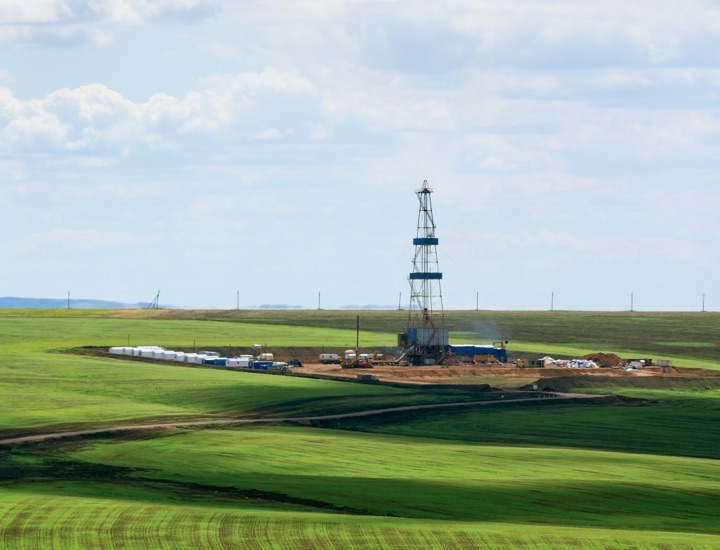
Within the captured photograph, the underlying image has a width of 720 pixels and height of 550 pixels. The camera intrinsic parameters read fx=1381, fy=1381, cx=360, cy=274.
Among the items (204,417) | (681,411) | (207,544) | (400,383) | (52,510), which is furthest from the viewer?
(400,383)

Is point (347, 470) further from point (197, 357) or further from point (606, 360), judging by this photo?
point (606, 360)

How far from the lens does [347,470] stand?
302ft

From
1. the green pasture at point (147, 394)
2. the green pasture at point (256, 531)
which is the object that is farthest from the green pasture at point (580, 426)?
the green pasture at point (256, 531)

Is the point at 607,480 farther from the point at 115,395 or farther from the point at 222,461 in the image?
the point at 115,395

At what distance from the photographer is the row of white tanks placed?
17850 centimetres

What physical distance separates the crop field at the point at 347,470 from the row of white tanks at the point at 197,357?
27874 mm

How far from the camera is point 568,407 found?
5374 inches

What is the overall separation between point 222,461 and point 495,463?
19.1 meters

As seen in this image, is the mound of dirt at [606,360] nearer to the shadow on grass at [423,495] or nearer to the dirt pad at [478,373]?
the dirt pad at [478,373]


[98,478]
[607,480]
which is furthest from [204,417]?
[607,480]

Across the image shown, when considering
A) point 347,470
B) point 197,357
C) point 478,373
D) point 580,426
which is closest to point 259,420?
point 580,426

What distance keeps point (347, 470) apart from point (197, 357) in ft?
305

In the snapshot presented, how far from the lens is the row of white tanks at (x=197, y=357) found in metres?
178

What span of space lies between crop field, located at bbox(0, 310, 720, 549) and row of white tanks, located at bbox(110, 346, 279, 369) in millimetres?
Answer: 27874
